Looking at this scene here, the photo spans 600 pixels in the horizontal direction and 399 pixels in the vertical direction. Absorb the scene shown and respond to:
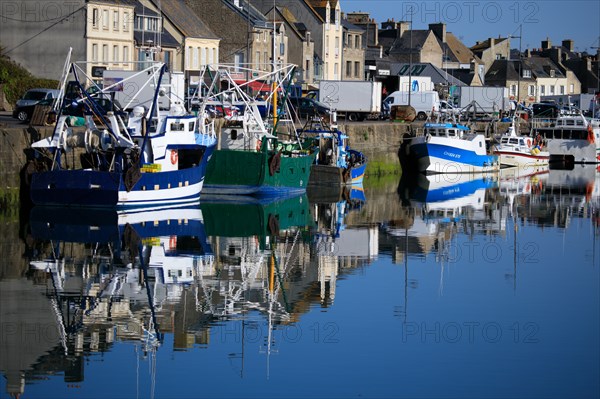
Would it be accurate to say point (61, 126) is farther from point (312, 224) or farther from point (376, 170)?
point (376, 170)

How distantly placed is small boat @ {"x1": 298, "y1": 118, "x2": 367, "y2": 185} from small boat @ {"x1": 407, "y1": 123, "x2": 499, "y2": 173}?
7.43m

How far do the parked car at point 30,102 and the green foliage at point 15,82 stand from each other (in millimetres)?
8784

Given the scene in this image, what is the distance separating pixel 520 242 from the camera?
30797mm

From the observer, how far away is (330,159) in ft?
144

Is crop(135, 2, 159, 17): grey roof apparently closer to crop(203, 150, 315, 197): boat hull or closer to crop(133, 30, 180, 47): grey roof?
crop(133, 30, 180, 47): grey roof

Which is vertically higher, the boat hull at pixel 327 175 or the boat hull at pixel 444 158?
the boat hull at pixel 444 158

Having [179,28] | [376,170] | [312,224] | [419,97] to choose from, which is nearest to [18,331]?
[312,224]

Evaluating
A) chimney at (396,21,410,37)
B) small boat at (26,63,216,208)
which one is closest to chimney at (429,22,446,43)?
chimney at (396,21,410,37)

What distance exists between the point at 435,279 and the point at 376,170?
27.4m

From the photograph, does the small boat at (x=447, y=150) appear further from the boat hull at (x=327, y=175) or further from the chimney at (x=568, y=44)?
the chimney at (x=568, y=44)

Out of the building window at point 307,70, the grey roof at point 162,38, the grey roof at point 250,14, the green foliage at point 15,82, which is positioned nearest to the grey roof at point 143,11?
the grey roof at point 162,38

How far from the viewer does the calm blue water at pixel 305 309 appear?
639 inches

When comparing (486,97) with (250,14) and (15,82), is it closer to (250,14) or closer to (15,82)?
(250,14)

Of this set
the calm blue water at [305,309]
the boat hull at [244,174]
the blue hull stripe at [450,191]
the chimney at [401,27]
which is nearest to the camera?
the calm blue water at [305,309]
